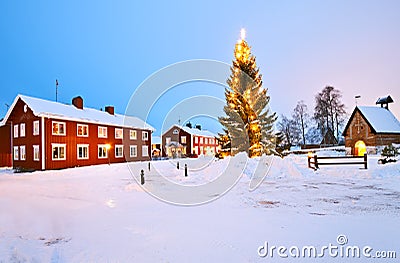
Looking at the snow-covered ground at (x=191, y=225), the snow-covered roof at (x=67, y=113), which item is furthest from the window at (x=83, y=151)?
the snow-covered ground at (x=191, y=225)

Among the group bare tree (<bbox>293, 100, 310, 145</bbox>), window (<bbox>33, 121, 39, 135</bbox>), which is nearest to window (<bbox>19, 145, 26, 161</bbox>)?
window (<bbox>33, 121, 39, 135</bbox>)

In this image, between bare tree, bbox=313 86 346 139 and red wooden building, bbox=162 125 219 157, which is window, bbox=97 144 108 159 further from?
bare tree, bbox=313 86 346 139

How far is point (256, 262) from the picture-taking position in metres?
4.73

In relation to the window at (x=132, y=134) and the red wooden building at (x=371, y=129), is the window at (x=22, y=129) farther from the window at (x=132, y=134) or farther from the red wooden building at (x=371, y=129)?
the red wooden building at (x=371, y=129)

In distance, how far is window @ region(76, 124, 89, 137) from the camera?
31391mm

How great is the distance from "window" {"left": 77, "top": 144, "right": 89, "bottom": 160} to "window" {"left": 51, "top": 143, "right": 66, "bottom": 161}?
6.55 ft

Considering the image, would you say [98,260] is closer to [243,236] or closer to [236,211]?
[243,236]

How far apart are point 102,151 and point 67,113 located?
22.0ft

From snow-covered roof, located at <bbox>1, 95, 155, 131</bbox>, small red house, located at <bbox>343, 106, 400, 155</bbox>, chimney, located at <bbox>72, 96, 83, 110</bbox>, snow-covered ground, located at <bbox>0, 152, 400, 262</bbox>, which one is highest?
chimney, located at <bbox>72, 96, 83, 110</bbox>

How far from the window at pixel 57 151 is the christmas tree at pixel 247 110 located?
17.5 m

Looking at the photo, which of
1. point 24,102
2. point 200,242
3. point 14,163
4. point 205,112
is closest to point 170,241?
point 200,242

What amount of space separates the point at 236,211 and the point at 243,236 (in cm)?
242

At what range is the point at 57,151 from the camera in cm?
2878

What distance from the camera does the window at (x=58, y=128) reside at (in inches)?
1125
